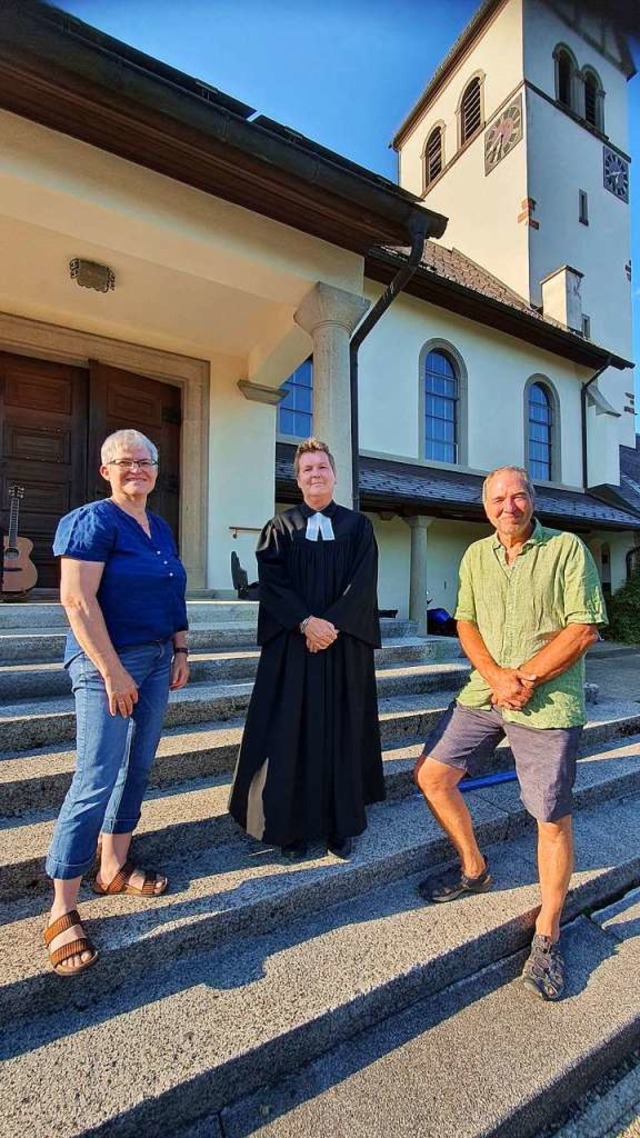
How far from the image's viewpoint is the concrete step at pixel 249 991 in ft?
4.71

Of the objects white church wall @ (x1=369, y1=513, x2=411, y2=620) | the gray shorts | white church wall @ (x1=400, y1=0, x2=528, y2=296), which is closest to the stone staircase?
the gray shorts

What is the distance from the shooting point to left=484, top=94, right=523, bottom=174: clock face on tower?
645 inches

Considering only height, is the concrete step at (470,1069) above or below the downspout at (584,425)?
below

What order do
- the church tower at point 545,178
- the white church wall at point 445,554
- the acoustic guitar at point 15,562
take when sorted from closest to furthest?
the acoustic guitar at point 15,562, the white church wall at point 445,554, the church tower at point 545,178

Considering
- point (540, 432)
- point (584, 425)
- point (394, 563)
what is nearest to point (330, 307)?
point (394, 563)

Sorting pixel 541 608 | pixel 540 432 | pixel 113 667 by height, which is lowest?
pixel 113 667

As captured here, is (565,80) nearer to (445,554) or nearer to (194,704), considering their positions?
(445,554)

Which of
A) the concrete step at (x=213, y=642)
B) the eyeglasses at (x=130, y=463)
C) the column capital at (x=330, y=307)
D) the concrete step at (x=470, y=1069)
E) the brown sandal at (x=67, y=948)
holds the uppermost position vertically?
the column capital at (x=330, y=307)

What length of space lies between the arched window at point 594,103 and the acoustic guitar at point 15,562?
23.0 meters

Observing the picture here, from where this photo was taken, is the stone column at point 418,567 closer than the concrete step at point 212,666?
No

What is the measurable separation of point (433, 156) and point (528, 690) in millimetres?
25307

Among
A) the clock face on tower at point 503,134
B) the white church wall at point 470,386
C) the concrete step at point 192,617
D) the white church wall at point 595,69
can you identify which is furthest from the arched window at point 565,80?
the concrete step at point 192,617

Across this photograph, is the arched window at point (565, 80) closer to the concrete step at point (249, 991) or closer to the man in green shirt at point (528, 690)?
the man in green shirt at point (528, 690)

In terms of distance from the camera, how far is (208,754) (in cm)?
276
